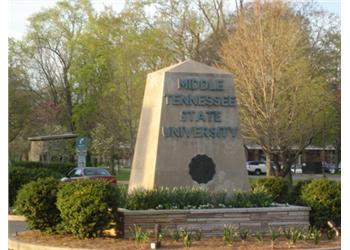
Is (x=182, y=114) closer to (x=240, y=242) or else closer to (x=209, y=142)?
(x=209, y=142)

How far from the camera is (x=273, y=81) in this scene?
2703cm

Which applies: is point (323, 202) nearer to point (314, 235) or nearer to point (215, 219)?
point (314, 235)

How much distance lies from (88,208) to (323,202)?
17.6 ft

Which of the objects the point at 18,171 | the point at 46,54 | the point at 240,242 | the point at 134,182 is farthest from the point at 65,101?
the point at 240,242

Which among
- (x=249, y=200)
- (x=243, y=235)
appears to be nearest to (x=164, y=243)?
(x=243, y=235)

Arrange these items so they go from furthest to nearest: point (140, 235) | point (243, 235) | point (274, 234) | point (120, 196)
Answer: point (120, 196) < point (243, 235) < point (274, 234) < point (140, 235)

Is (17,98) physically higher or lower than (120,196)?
higher

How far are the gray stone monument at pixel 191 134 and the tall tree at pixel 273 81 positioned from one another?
40.8ft

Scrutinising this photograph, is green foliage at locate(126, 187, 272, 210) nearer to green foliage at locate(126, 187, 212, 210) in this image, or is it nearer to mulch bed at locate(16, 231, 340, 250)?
green foliage at locate(126, 187, 212, 210)

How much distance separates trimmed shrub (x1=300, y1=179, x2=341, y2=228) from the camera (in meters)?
13.8

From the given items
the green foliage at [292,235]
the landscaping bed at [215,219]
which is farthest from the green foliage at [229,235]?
the green foliage at [292,235]

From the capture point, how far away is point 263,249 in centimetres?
1138

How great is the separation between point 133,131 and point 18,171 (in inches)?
622

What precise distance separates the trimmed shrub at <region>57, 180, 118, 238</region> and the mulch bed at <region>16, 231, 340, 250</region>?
0.72 feet
